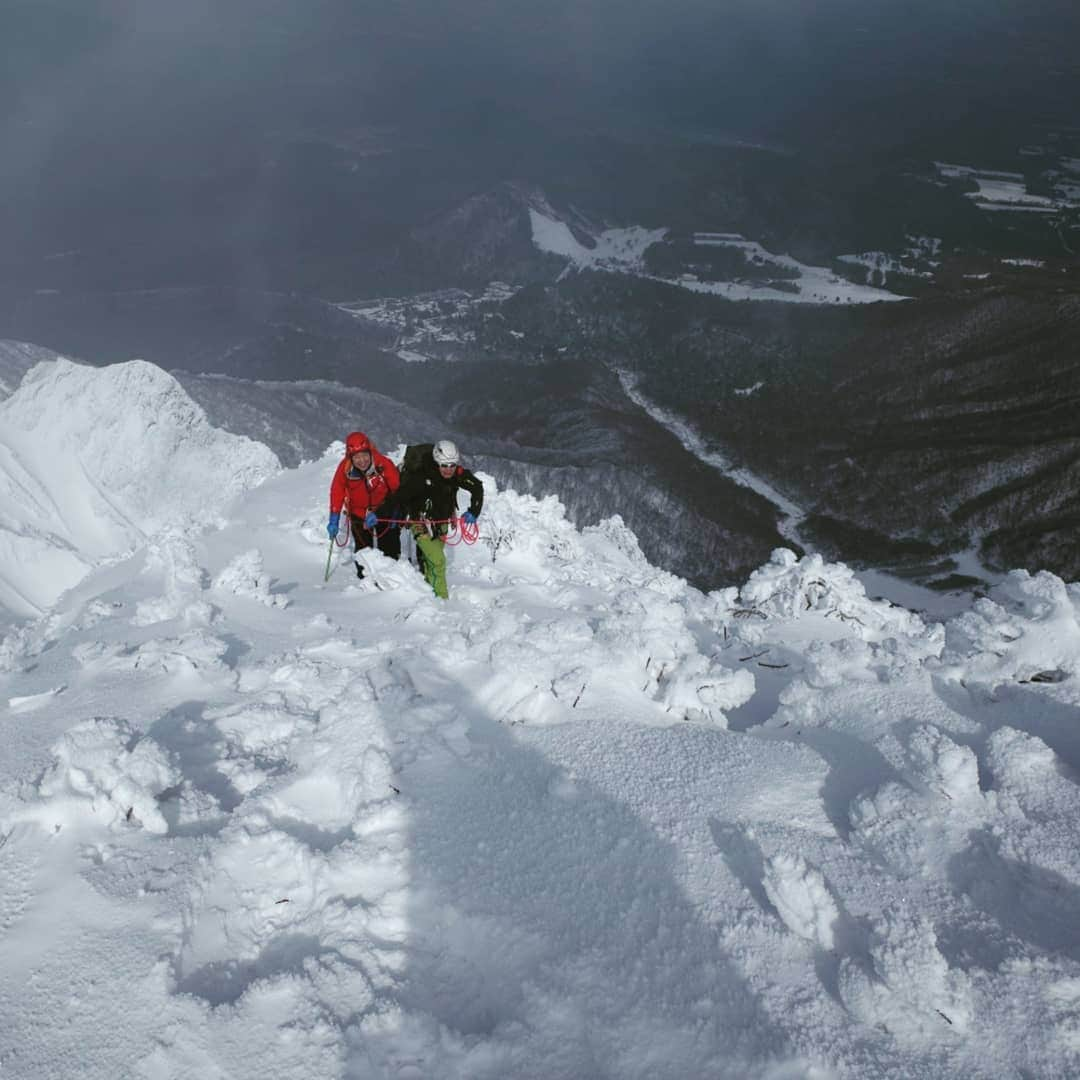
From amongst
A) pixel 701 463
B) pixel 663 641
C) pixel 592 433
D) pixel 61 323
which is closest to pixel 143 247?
pixel 61 323

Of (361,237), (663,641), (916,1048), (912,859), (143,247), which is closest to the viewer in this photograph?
(916,1048)

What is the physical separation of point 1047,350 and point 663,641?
116 meters

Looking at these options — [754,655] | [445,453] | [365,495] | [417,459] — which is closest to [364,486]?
[365,495]

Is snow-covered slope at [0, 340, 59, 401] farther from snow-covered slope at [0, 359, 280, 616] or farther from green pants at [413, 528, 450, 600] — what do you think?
green pants at [413, 528, 450, 600]

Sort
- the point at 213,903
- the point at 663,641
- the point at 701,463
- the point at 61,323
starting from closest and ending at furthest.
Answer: the point at 213,903 → the point at 663,641 → the point at 701,463 → the point at 61,323

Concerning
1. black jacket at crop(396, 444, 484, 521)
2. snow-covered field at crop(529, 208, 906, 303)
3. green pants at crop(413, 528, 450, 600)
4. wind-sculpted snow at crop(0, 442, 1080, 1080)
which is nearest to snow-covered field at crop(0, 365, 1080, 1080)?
wind-sculpted snow at crop(0, 442, 1080, 1080)

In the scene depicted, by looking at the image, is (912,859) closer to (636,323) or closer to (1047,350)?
(1047,350)

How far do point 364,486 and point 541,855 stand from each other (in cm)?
790

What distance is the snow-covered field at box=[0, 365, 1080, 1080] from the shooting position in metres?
4.63

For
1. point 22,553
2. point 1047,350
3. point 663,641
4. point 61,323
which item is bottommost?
point 61,323

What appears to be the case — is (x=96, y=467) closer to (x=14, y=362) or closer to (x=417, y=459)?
(x=14, y=362)

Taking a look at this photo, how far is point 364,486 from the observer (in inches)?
492

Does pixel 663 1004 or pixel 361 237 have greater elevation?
pixel 663 1004

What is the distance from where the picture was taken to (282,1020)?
4695 millimetres
